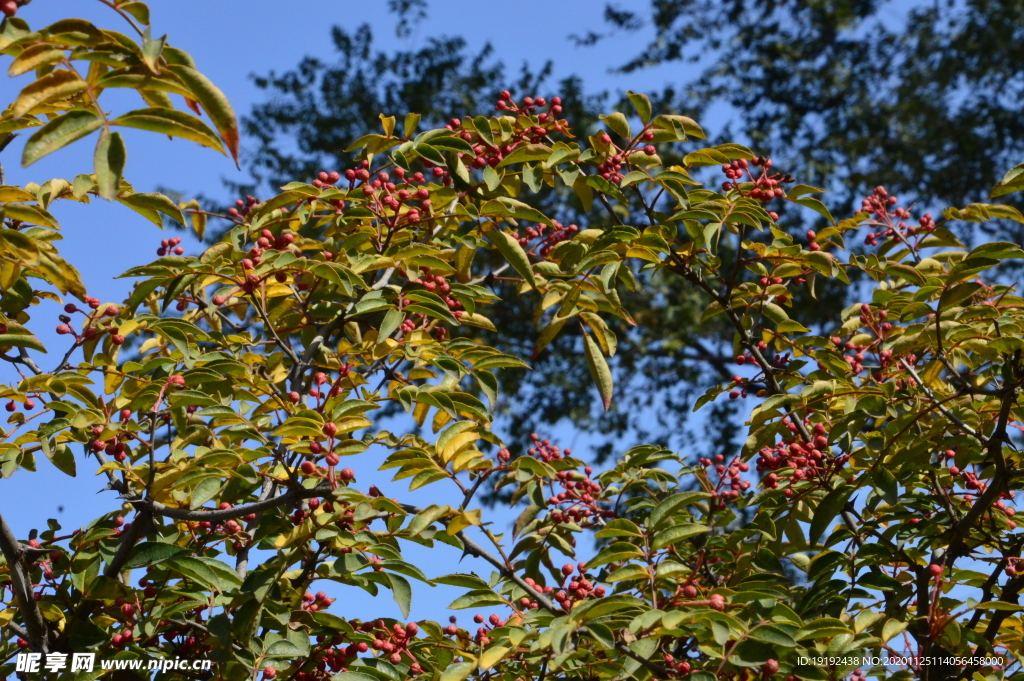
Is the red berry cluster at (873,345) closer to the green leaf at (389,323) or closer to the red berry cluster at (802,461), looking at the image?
the red berry cluster at (802,461)

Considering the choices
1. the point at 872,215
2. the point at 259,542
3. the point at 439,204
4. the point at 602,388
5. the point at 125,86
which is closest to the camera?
the point at 125,86

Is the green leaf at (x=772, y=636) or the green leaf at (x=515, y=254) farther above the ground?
the green leaf at (x=515, y=254)

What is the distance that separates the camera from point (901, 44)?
10891 mm

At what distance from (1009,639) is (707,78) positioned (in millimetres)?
9246

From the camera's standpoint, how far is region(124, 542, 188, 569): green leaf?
82.5 inches

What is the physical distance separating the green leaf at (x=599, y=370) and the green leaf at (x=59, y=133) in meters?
1.34

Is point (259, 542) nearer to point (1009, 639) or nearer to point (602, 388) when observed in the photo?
point (602, 388)

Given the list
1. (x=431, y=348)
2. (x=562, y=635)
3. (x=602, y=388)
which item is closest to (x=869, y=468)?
(x=602, y=388)

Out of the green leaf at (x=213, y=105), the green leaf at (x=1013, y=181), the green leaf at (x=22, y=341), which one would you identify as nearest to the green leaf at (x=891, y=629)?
the green leaf at (x=1013, y=181)

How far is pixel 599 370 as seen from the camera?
245cm

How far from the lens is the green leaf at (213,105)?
159cm

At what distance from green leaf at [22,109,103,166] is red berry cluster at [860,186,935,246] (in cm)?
235

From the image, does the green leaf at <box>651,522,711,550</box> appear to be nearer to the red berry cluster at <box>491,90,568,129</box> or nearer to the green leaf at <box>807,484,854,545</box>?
the green leaf at <box>807,484,854,545</box>

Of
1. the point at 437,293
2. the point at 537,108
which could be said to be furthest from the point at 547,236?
the point at 437,293
